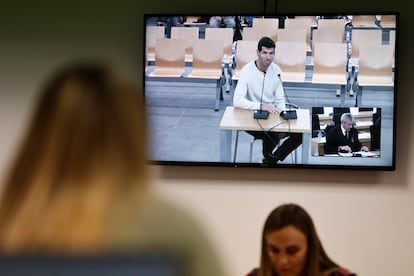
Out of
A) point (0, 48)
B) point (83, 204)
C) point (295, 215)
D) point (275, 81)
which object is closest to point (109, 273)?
point (83, 204)

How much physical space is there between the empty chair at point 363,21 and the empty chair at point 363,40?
28mm

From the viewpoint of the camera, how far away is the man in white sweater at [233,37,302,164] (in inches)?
128

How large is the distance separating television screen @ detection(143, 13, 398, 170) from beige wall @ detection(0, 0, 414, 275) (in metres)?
0.11

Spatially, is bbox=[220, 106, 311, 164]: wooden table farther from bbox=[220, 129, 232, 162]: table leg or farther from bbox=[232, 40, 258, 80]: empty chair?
bbox=[232, 40, 258, 80]: empty chair

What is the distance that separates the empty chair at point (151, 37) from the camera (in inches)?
131

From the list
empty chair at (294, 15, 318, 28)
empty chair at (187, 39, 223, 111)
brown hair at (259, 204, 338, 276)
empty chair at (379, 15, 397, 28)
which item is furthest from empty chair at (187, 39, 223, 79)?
brown hair at (259, 204, 338, 276)

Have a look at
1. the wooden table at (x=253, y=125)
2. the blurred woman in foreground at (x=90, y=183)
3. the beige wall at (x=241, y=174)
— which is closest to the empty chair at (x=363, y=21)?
the beige wall at (x=241, y=174)

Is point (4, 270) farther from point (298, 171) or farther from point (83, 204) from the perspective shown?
point (298, 171)

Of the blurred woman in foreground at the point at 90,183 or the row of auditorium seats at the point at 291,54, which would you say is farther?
the row of auditorium seats at the point at 291,54

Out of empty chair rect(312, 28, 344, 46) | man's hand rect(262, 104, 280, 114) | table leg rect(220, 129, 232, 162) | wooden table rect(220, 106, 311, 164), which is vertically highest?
empty chair rect(312, 28, 344, 46)

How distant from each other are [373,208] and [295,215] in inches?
44.9

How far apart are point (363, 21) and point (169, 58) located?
3.39ft

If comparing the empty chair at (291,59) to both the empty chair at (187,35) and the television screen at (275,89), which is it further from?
the empty chair at (187,35)

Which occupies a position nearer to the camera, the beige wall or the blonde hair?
the blonde hair
